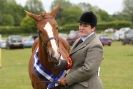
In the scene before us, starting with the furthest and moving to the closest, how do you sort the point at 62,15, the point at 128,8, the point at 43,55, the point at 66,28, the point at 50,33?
the point at 128,8 < the point at 62,15 < the point at 66,28 < the point at 43,55 < the point at 50,33

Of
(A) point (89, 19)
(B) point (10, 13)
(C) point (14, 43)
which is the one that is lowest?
(B) point (10, 13)

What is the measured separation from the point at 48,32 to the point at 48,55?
0.39 m

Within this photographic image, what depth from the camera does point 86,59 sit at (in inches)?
224

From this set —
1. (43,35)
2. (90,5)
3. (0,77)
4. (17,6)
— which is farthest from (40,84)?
(90,5)

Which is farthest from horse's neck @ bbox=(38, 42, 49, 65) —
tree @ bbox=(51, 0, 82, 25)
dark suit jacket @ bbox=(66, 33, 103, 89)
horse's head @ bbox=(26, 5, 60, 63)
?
tree @ bbox=(51, 0, 82, 25)

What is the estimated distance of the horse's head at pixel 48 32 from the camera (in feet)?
20.2

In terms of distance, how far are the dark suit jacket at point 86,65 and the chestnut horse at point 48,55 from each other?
195 millimetres

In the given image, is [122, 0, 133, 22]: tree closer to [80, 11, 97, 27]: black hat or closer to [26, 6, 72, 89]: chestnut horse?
[26, 6, 72, 89]: chestnut horse

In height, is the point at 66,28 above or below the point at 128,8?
above

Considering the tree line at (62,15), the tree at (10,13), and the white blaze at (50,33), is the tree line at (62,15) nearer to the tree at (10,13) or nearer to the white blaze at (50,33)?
the tree at (10,13)

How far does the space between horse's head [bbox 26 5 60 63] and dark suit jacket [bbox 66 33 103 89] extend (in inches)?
12.4

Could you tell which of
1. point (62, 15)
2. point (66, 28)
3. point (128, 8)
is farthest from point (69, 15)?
point (66, 28)

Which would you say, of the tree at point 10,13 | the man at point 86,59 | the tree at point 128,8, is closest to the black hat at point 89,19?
the man at point 86,59

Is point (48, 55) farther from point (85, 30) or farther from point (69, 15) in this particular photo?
point (69, 15)
